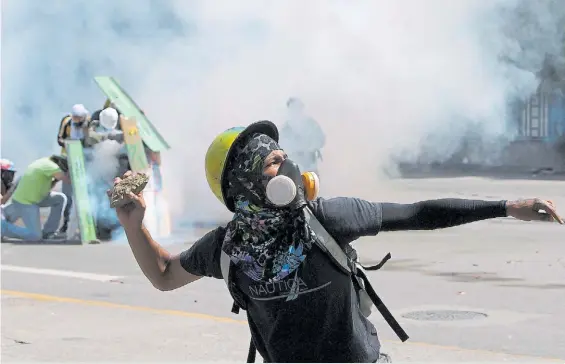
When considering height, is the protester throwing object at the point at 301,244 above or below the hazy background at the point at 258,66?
above

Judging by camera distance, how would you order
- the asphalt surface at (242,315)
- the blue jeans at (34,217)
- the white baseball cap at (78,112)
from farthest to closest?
the blue jeans at (34,217)
the white baseball cap at (78,112)
the asphalt surface at (242,315)

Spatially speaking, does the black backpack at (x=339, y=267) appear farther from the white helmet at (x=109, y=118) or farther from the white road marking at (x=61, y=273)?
the white helmet at (x=109, y=118)

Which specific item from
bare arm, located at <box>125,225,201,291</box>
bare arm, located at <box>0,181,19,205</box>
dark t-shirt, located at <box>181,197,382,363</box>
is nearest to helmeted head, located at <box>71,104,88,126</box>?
bare arm, located at <box>0,181,19,205</box>

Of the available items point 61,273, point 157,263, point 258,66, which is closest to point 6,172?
point 61,273

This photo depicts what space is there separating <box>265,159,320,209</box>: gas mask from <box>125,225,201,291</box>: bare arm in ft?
2.05

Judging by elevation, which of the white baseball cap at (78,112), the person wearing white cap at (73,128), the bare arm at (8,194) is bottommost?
the bare arm at (8,194)

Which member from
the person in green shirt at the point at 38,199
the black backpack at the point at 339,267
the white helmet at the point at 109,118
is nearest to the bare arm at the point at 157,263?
the black backpack at the point at 339,267

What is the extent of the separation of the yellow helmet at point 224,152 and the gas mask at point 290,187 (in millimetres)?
176

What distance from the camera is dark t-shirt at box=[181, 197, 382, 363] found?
10.8 feet

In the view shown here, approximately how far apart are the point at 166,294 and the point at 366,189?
35.6 ft

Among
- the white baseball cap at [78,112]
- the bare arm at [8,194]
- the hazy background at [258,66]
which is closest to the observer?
the white baseball cap at [78,112]

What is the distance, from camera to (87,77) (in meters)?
20.7

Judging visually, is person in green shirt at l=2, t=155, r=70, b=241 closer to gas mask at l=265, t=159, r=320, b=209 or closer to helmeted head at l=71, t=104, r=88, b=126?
helmeted head at l=71, t=104, r=88, b=126

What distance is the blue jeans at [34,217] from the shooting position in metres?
14.7
